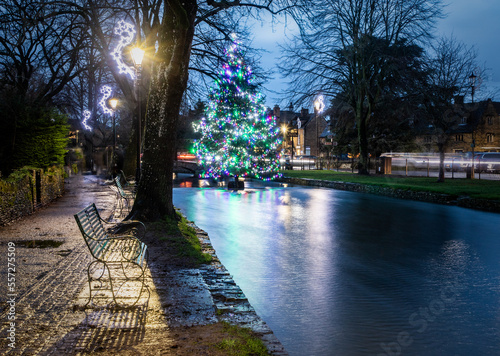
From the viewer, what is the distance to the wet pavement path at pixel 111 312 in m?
3.93

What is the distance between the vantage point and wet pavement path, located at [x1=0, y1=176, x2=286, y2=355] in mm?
3934

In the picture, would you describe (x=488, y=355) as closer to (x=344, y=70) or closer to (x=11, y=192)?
(x=11, y=192)

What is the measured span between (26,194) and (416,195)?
15.5 m

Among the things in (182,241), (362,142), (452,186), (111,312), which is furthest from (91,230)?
(362,142)

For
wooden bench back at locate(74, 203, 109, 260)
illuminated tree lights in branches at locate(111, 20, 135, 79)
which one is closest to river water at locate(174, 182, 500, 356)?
wooden bench back at locate(74, 203, 109, 260)

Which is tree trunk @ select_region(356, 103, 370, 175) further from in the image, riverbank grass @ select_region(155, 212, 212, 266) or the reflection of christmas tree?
riverbank grass @ select_region(155, 212, 212, 266)

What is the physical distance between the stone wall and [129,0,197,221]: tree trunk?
300 centimetres

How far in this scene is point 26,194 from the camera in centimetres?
1254

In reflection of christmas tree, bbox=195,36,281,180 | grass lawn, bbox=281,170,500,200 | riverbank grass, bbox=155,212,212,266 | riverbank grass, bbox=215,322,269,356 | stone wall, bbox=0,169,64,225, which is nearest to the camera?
riverbank grass, bbox=215,322,269,356

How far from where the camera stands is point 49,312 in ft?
15.6

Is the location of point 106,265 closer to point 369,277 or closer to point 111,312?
point 111,312

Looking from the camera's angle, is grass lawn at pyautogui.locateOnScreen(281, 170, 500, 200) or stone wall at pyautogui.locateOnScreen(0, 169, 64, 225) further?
grass lawn at pyautogui.locateOnScreen(281, 170, 500, 200)

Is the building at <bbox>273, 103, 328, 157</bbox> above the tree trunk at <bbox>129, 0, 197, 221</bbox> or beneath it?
above

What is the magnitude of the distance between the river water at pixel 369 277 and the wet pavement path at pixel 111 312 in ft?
2.44
